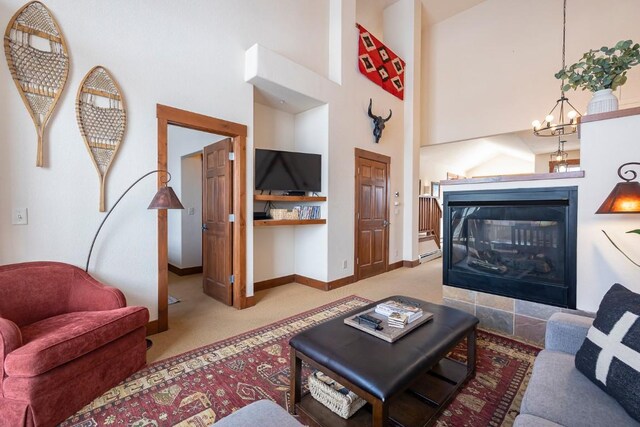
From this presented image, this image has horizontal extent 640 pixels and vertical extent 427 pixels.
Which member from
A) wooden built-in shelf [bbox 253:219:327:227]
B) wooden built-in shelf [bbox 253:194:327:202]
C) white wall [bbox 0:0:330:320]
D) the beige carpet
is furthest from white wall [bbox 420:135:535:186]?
white wall [bbox 0:0:330:320]

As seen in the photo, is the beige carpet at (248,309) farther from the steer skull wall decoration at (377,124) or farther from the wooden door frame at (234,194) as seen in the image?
the steer skull wall decoration at (377,124)

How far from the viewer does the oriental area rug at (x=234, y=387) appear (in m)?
1.68

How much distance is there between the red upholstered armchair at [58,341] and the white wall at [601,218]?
11.1 ft

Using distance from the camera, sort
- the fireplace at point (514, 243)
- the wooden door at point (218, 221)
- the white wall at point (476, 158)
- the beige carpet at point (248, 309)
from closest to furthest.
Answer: the fireplace at point (514, 243)
the beige carpet at point (248, 309)
the wooden door at point (218, 221)
the white wall at point (476, 158)

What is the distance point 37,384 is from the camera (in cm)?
154

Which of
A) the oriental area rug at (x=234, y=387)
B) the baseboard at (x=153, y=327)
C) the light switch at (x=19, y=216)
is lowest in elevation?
the oriental area rug at (x=234, y=387)

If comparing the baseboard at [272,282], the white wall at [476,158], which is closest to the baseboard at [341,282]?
the baseboard at [272,282]

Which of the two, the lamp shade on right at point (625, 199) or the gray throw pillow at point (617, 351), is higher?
the lamp shade on right at point (625, 199)

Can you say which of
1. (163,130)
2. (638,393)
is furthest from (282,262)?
(638,393)

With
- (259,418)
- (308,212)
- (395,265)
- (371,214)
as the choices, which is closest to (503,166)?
(395,265)

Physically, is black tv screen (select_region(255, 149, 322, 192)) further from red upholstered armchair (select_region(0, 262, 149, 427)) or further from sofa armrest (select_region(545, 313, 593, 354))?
sofa armrest (select_region(545, 313, 593, 354))

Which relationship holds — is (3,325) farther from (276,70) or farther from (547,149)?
(547,149)

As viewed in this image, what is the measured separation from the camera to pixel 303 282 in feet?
15.1

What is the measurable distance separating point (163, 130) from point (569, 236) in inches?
144
